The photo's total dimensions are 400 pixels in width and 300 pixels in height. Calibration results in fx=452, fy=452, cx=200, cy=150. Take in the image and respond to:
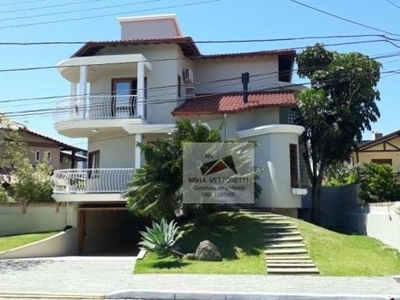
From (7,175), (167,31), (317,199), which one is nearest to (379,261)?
(317,199)

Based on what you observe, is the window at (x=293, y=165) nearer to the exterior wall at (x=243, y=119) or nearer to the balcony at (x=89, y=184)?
the exterior wall at (x=243, y=119)

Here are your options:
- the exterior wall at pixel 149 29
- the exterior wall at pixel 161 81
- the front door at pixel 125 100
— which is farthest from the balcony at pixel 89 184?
the exterior wall at pixel 149 29

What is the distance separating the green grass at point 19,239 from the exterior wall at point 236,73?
10.4 m

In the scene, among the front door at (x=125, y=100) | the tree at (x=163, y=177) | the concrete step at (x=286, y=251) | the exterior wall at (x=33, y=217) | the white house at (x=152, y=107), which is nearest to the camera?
the concrete step at (x=286, y=251)

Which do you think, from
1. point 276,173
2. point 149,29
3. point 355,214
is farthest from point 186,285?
point 149,29

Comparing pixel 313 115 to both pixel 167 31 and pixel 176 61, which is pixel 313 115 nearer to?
pixel 176 61

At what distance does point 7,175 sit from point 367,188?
811 inches

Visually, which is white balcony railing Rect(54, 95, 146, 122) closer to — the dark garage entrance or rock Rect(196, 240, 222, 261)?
the dark garage entrance

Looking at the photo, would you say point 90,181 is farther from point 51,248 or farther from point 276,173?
point 276,173

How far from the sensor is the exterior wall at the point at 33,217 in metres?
19.8

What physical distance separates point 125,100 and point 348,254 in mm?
11891

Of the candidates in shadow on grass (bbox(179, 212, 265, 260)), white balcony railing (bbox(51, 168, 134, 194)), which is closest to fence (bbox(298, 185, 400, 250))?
shadow on grass (bbox(179, 212, 265, 260))

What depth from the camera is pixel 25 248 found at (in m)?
16.2

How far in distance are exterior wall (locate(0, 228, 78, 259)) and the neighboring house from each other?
19.1 m
